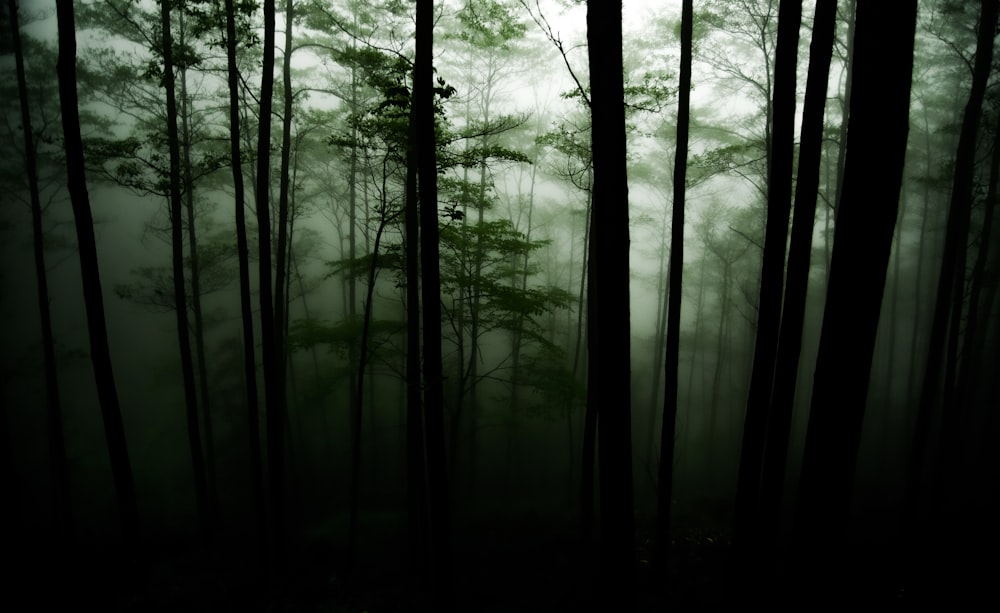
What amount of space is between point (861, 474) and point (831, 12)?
55.5 feet

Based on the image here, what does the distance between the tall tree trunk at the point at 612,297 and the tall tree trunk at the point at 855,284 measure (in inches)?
46.2

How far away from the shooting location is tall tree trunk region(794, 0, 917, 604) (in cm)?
215

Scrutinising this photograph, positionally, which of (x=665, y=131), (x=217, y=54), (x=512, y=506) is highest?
(x=665, y=131)

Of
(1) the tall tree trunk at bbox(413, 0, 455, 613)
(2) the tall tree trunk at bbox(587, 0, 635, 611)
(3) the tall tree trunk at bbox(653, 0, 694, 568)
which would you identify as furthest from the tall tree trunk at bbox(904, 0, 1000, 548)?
(1) the tall tree trunk at bbox(413, 0, 455, 613)

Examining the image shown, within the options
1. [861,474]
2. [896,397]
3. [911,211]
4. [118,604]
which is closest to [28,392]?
[118,604]

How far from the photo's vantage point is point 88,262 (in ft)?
16.6

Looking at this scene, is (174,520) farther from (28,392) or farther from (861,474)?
(861,474)

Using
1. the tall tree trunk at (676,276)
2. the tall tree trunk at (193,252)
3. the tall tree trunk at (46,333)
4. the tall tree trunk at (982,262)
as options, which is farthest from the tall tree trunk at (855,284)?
the tall tree trunk at (46,333)

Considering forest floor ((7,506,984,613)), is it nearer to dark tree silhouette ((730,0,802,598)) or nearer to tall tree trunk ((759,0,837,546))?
dark tree silhouette ((730,0,802,598))

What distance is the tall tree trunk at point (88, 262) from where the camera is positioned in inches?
186

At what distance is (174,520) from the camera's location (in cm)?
1376

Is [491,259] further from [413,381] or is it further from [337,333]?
[413,381]

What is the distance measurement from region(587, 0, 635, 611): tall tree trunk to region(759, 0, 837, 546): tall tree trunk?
2.15 meters

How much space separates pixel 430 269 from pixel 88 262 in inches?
175
